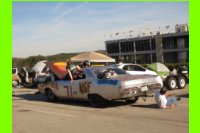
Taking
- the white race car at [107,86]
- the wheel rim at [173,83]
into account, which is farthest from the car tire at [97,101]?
the wheel rim at [173,83]

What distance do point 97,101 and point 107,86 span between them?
0.91 metres

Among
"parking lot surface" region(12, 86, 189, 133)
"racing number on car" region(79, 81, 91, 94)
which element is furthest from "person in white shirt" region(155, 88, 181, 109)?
"racing number on car" region(79, 81, 91, 94)

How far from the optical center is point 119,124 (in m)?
9.55

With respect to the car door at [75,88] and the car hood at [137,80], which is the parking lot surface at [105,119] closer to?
the car door at [75,88]

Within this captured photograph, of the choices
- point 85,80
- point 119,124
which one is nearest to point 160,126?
point 119,124

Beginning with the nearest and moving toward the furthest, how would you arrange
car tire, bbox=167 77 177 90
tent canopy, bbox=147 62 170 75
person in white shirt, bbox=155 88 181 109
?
person in white shirt, bbox=155 88 181 109 → car tire, bbox=167 77 177 90 → tent canopy, bbox=147 62 170 75

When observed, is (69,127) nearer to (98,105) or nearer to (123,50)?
(98,105)

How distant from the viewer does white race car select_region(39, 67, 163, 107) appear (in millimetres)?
12266

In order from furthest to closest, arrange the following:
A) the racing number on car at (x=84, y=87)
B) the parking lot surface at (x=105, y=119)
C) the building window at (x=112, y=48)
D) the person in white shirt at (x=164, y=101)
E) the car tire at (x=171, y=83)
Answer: the building window at (x=112, y=48), the car tire at (x=171, y=83), the racing number on car at (x=84, y=87), the person in white shirt at (x=164, y=101), the parking lot surface at (x=105, y=119)

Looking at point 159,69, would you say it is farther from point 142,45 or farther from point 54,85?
point 142,45

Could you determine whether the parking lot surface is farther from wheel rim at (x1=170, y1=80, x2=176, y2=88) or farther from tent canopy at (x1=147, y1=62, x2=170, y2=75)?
tent canopy at (x1=147, y1=62, x2=170, y2=75)

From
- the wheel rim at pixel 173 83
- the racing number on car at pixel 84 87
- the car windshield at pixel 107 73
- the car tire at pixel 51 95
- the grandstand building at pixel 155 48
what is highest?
the grandstand building at pixel 155 48

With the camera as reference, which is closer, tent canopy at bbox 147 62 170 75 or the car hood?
the car hood

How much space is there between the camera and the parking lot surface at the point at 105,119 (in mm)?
8922
